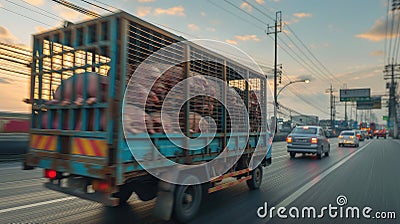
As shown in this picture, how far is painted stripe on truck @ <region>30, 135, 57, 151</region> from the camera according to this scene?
4.56 meters

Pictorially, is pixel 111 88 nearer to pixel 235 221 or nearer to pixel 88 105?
pixel 88 105

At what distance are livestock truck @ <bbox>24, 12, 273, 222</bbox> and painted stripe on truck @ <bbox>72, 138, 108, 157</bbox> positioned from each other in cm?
1

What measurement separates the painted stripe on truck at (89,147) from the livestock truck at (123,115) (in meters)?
0.01

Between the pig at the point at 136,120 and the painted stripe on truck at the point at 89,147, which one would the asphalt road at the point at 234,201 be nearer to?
the painted stripe on truck at the point at 89,147

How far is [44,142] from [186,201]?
8.25 feet

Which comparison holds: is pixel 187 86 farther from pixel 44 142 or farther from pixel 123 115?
pixel 44 142

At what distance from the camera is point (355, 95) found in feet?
196

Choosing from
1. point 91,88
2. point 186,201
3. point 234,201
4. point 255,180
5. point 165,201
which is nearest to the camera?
point 91,88

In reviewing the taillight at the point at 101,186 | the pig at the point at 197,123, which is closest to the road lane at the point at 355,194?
the pig at the point at 197,123

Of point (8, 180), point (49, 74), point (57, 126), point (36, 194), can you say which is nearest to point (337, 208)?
point (57, 126)

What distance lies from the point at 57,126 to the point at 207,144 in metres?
2.58

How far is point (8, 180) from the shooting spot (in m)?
8.28

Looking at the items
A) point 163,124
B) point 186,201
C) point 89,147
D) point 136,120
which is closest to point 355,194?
point 186,201

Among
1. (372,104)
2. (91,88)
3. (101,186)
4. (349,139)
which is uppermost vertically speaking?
(372,104)
